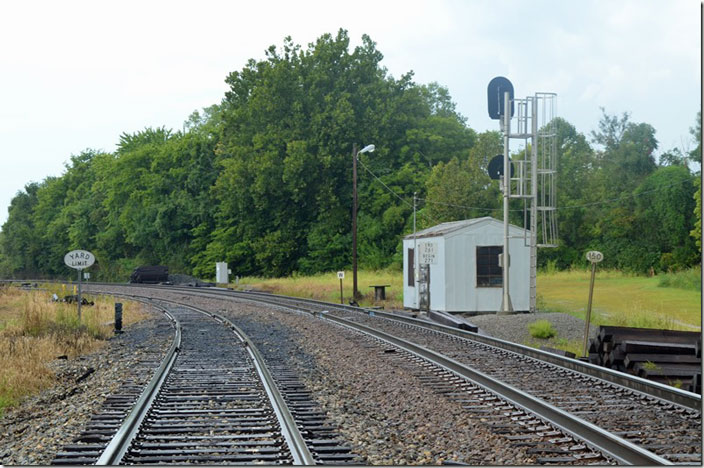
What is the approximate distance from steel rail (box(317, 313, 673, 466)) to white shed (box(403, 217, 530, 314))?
34.7 feet

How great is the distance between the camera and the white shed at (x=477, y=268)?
23047 millimetres

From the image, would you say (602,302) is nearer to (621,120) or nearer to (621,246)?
(621,246)

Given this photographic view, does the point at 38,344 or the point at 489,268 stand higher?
the point at 489,268

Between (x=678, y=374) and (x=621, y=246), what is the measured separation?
47.6 metres

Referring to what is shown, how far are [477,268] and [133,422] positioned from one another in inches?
668

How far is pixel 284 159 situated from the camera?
174 feet

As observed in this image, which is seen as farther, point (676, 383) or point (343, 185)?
point (343, 185)

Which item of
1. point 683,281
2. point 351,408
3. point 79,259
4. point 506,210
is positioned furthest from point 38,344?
point 683,281

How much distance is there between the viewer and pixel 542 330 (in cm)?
1764

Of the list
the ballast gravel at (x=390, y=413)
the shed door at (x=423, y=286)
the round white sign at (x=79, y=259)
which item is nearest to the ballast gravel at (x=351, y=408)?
the ballast gravel at (x=390, y=413)

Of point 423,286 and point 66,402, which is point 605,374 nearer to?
point 66,402

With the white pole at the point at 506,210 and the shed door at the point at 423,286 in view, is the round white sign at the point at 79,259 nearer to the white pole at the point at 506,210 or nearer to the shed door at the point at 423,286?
the shed door at the point at 423,286

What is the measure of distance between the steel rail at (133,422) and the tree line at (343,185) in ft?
116

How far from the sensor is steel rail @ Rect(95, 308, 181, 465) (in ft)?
20.3
